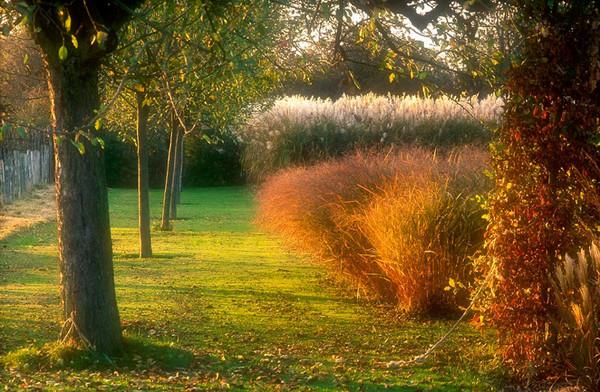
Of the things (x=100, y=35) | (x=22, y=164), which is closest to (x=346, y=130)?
(x=22, y=164)

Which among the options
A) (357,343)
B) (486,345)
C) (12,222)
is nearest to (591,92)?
(486,345)

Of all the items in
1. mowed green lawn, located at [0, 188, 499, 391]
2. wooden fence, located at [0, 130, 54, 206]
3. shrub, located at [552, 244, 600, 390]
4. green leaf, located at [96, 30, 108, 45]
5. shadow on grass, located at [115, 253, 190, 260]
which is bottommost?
mowed green lawn, located at [0, 188, 499, 391]

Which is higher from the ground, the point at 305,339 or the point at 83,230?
the point at 83,230

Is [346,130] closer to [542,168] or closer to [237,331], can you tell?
[237,331]

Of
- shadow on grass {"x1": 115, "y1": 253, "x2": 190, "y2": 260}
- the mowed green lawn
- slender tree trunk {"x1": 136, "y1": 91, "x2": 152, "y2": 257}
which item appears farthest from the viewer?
shadow on grass {"x1": 115, "y1": 253, "x2": 190, "y2": 260}

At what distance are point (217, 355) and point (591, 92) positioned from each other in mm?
4229

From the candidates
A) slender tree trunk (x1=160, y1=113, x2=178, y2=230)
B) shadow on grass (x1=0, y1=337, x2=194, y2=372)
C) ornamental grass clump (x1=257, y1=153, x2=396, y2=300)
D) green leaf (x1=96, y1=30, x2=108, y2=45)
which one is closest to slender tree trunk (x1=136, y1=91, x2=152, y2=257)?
slender tree trunk (x1=160, y1=113, x2=178, y2=230)

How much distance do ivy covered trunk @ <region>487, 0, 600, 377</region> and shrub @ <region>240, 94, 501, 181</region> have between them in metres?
13.2

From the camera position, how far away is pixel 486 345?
883 centimetres

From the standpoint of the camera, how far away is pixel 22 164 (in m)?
28.4

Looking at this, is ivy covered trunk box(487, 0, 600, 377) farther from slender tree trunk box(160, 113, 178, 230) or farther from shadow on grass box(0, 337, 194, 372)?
slender tree trunk box(160, 113, 178, 230)

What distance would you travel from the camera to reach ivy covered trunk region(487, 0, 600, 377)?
6637mm

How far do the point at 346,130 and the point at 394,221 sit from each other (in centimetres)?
1165

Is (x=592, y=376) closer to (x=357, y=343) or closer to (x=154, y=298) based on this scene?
(x=357, y=343)
